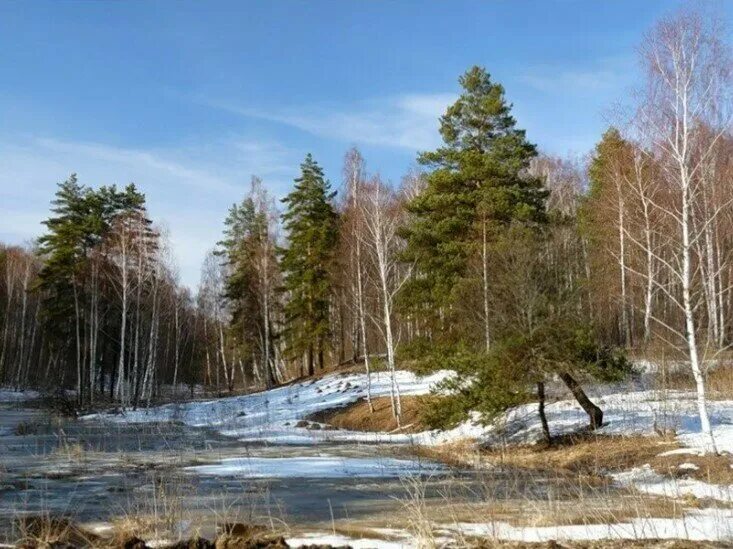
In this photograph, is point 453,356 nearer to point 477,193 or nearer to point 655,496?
point 655,496

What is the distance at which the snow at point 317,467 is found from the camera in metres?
13.8

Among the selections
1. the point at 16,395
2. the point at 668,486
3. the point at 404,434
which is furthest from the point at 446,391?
the point at 16,395

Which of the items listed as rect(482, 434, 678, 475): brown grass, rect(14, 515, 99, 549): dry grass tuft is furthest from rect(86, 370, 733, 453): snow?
rect(14, 515, 99, 549): dry grass tuft

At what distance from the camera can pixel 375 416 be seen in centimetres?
2678

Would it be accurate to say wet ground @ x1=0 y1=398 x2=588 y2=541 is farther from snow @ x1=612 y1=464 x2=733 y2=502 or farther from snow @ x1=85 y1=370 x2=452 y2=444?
snow @ x1=85 y1=370 x2=452 y2=444

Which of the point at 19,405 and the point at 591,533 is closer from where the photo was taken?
the point at 591,533

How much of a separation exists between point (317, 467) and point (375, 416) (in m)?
12.0

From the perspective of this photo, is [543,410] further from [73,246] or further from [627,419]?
[73,246]

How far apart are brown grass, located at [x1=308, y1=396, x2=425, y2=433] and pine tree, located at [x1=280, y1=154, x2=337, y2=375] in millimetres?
14155

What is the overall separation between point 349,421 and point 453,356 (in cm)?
989

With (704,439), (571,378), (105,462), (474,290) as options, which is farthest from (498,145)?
(105,462)

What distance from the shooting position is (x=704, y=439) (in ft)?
44.8

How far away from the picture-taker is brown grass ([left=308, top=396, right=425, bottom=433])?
24.5 metres

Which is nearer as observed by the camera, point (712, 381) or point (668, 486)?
point (668, 486)
